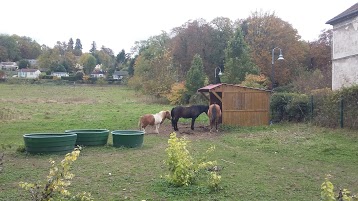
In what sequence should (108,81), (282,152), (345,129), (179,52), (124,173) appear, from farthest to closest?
(108,81) < (179,52) < (345,129) < (282,152) < (124,173)

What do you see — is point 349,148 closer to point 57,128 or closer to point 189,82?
point 57,128

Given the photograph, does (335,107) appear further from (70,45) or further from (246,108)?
(70,45)

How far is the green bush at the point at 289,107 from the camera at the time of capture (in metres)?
18.8

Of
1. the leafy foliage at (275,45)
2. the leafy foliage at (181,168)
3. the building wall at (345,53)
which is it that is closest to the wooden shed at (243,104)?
the building wall at (345,53)

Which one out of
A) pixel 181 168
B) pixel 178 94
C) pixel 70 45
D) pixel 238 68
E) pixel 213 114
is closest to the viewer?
pixel 181 168

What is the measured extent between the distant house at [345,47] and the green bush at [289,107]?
3931mm

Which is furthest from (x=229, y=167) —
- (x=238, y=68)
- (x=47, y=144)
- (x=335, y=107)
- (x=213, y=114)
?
(x=238, y=68)

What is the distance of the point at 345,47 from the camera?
2302cm

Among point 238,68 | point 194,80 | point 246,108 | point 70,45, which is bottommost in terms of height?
point 246,108

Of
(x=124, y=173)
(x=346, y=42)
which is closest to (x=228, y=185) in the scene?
(x=124, y=173)

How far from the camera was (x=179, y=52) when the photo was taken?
49.8m

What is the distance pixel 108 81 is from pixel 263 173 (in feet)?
230

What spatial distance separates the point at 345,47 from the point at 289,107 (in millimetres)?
6903

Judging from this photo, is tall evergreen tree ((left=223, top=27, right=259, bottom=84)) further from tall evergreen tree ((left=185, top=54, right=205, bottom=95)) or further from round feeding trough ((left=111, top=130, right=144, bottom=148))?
round feeding trough ((left=111, top=130, right=144, bottom=148))
